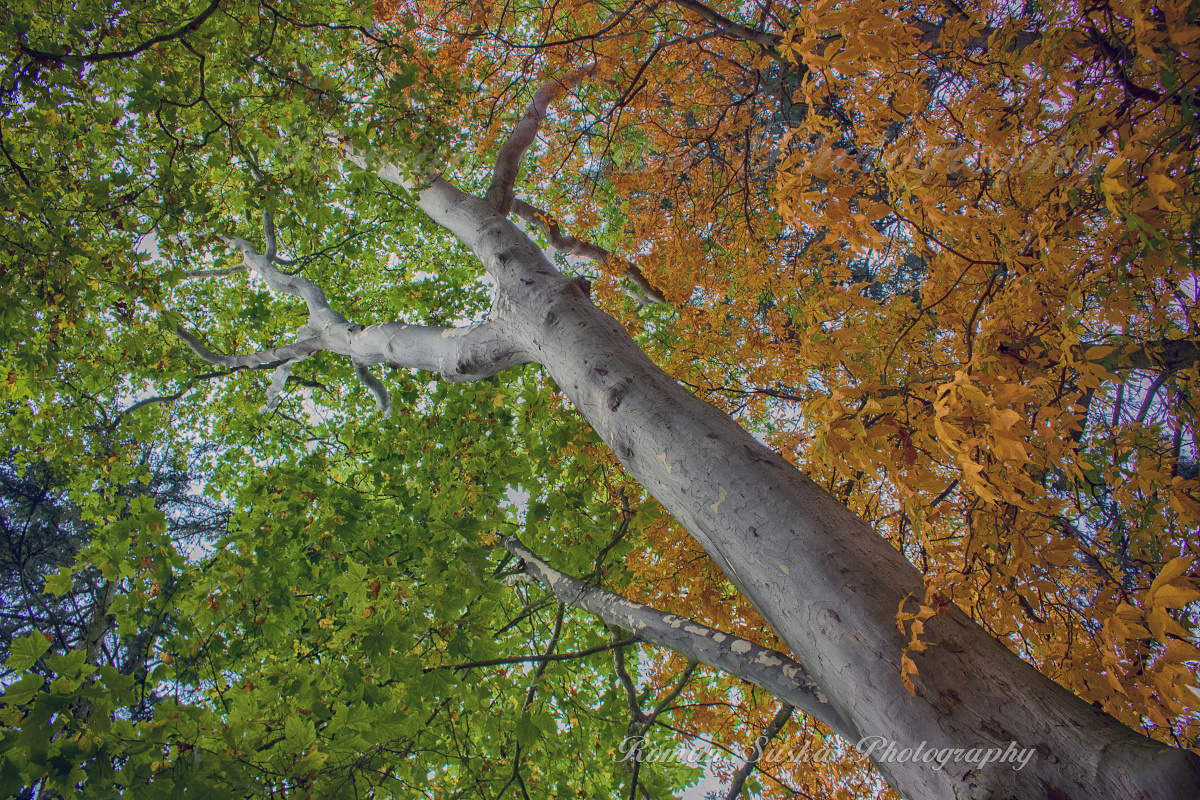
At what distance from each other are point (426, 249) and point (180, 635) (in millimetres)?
6904

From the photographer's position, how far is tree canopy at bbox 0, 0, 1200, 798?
1.34 m

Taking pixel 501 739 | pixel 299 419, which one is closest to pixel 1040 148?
pixel 501 739

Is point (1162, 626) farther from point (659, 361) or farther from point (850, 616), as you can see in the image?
point (659, 361)

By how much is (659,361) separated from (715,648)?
4755 mm

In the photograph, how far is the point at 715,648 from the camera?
184cm

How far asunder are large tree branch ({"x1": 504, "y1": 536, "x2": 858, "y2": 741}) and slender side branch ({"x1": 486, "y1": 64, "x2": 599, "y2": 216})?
2.81 metres

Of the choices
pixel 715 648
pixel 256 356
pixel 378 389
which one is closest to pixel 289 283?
pixel 256 356

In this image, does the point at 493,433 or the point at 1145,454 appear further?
the point at 493,433

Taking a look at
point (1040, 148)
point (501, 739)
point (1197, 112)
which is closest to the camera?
point (1197, 112)

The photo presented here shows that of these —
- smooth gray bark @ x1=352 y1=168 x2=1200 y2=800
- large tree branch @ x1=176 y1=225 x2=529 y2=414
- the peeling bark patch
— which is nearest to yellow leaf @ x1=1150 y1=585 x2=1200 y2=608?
smooth gray bark @ x1=352 y1=168 x2=1200 y2=800

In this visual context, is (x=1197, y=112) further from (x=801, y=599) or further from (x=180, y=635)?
(x=180, y=635)

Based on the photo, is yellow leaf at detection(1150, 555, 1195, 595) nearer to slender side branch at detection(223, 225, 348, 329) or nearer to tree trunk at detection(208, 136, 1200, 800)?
tree trunk at detection(208, 136, 1200, 800)

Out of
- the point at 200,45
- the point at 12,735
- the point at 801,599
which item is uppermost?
the point at 200,45

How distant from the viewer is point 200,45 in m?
2.39
